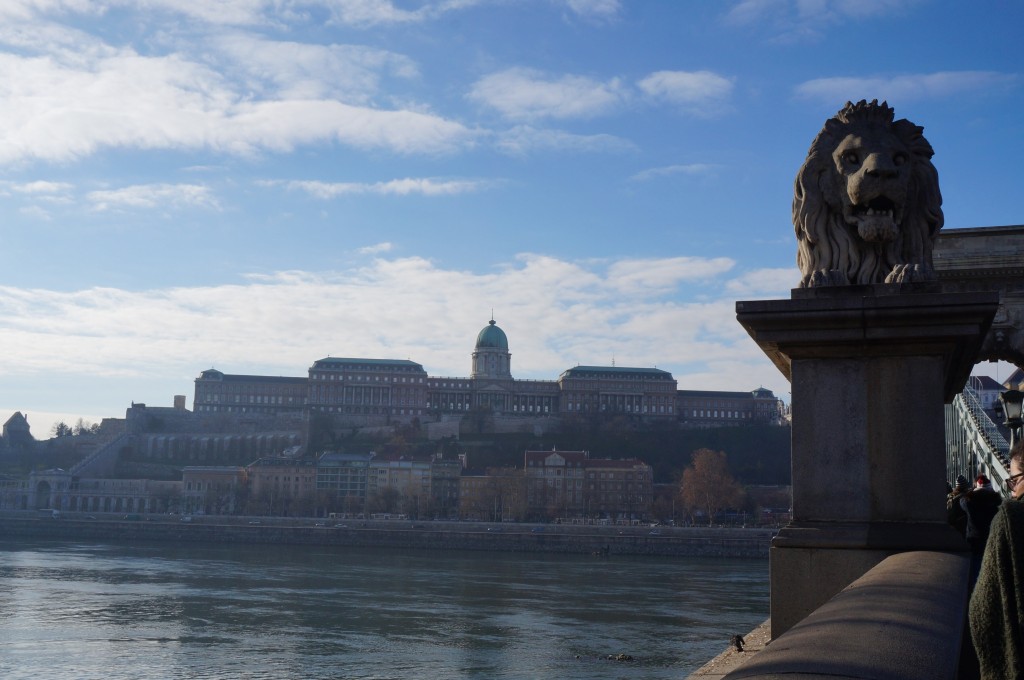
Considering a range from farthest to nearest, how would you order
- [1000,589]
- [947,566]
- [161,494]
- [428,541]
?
1. [161,494]
2. [428,541]
3. [947,566]
4. [1000,589]

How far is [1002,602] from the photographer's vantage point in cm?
129

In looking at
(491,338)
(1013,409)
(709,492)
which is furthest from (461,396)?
(1013,409)

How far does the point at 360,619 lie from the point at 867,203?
23713mm

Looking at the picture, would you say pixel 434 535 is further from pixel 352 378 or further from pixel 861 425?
pixel 861 425

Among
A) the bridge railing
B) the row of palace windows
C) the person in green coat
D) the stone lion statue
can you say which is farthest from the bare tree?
the person in green coat

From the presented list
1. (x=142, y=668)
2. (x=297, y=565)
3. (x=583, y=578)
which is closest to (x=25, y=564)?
(x=297, y=565)

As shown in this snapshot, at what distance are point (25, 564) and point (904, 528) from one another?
1734 inches

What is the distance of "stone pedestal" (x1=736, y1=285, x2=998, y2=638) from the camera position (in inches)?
123

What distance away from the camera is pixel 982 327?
3191mm

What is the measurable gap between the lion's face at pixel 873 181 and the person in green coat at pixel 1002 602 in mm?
2157

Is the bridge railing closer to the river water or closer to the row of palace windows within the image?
the river water

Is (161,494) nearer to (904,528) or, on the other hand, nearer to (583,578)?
(583,578)

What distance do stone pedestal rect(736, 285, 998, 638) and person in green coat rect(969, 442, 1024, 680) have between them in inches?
70.6

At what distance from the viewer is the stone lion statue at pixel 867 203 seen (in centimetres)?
332
